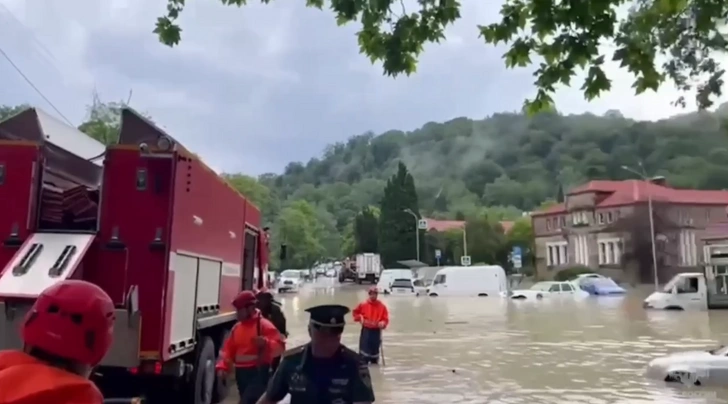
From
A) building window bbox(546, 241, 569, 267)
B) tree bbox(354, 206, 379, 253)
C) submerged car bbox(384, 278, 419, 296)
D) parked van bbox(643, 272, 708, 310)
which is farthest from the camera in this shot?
tree bbox(354, 206, 379, 253)

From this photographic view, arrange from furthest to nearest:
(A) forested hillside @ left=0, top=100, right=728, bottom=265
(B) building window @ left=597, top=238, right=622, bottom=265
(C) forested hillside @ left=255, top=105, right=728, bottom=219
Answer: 1. (C) forested hillside @ left=255, top=105, right=728, bottom=219
2. (A) forested hillside @ left=0, top=100, right=728, bottom=265
3. (B) building window @ left=597, top=238, right=622, bottom=265

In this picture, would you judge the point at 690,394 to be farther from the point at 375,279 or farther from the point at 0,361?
the point at 375,279

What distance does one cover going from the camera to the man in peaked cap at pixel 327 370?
412 cm

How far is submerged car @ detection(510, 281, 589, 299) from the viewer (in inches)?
1826

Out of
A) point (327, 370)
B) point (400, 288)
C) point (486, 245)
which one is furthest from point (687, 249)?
point (327, 370)

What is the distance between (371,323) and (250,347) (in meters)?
7.63

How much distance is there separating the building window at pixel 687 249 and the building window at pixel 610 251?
535 cm

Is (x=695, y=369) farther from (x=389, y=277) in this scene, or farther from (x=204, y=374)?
(x=389, y=277)

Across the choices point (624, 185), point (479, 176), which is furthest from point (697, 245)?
point (479, 176)

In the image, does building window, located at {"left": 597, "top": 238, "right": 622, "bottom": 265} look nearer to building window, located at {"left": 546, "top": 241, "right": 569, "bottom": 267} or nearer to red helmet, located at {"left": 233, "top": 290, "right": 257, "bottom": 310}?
building window, located at {"left": 546, "top": 241, "right": 569, "bottom": 267}

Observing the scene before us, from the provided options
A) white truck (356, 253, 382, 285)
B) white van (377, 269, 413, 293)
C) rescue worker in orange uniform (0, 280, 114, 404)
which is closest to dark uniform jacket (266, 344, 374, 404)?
rescue worker in orange uniform (0, 280, 114, 404)

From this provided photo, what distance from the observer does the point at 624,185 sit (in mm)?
82688

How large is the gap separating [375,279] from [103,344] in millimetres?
71146

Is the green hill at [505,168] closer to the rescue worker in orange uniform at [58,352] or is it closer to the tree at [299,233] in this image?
the tree at [299,233]
